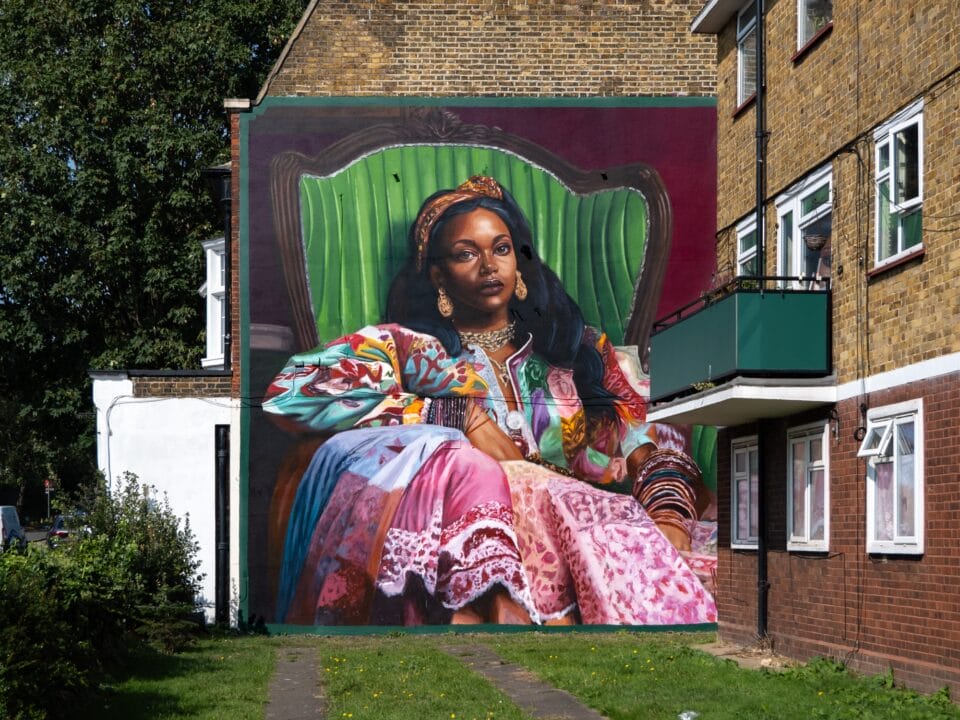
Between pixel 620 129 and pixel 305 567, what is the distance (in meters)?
8.67

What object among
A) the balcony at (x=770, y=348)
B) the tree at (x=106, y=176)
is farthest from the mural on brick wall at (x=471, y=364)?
the tree at (x=106, y=176)

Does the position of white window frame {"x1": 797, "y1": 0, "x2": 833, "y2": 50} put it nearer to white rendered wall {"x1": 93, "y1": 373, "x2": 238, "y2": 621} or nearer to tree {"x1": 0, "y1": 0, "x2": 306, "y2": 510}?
white rendered wall {"x1": 93, "y1": 373, "x2": 238, "y2": 621}

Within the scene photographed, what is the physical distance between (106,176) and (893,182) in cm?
2498

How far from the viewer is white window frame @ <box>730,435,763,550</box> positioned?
19.5 meters

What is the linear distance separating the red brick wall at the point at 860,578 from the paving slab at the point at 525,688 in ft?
10.2

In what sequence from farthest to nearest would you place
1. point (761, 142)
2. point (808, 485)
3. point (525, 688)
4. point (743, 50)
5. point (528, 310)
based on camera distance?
point (528, 310) < point (743, 50) < point (761, 142) < point (808, 485) < point (525, 688)

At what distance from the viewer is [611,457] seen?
24.0m

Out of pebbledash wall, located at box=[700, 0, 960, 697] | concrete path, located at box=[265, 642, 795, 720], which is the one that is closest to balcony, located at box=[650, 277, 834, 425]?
pebbledash wall, located at box=[700, 0, 960, 697]

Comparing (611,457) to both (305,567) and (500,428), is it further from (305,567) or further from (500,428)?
(305,567)

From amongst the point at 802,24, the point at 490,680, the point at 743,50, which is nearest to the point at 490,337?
the point at 743,50

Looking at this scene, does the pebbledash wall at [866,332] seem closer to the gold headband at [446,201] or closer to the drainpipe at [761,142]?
the drainpipe at [761,142]

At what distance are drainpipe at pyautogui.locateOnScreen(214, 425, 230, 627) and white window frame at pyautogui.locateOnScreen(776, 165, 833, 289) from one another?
9.92 m

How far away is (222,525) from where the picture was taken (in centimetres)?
2419

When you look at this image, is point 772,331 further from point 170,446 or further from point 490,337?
point 170,446
